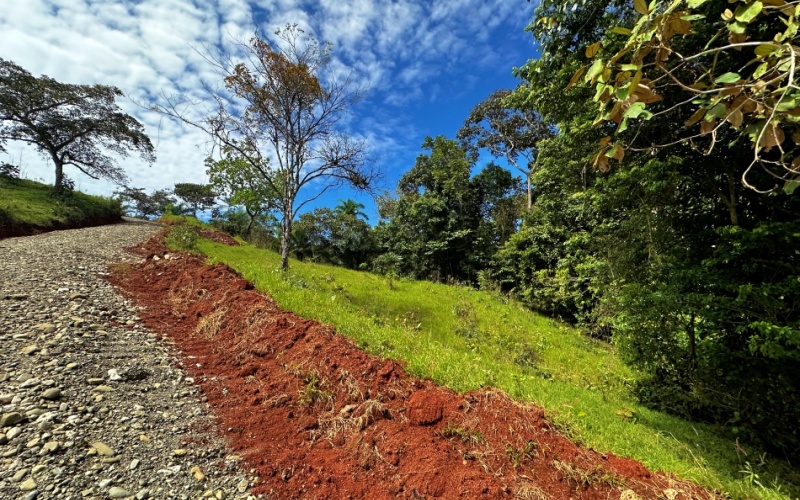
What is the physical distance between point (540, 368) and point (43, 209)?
74.2 feet

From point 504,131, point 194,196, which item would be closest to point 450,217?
point 504,131

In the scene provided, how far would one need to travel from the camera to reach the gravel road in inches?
107

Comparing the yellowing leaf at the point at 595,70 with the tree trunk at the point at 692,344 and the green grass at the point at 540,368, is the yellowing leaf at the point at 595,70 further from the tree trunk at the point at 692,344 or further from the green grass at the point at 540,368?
the tree trunk at the point at 692,344

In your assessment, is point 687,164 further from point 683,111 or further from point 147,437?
point 147,437

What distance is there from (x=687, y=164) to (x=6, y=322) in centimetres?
1068

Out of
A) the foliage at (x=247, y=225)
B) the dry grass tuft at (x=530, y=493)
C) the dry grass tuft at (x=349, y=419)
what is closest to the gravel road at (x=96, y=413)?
the dry grass tuft at (x=349, y=419)

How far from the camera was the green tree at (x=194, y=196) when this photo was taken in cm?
4228

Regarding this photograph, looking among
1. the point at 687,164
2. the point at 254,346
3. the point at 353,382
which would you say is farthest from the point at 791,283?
the point at 254,346

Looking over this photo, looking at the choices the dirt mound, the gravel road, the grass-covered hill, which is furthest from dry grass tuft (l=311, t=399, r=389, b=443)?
the dirt mound

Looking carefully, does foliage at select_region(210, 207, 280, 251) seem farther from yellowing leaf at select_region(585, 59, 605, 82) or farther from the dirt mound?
yellowing leaf at select_region(585, 59, 605, 82)

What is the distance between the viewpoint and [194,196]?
43.0 meters

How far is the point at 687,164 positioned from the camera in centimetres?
532

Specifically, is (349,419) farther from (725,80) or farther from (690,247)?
(690,247)

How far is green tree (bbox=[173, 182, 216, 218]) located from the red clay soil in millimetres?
43472
